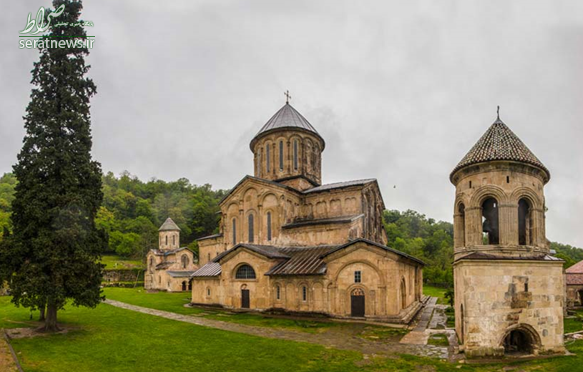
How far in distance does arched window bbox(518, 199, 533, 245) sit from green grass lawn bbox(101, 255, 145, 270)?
2137 inches

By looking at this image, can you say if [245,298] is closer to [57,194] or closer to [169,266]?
[57,194]

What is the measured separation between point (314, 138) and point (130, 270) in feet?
127

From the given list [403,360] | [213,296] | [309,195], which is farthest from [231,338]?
[309,195]

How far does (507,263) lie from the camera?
11.0 metres

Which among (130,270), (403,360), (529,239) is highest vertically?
(529,239)

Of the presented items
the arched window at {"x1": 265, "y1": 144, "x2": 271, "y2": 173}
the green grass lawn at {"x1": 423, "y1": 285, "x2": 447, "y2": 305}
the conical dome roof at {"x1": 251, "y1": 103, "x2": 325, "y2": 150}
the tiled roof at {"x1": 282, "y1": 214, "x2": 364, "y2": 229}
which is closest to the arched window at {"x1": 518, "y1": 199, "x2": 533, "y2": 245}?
the tiled roof at {"x1": 282, "y1": 214, "x2": 364, "y2": 229}

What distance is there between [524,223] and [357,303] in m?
9.37

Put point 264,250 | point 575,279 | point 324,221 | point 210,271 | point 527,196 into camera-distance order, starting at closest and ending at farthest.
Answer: point 527,196, point 264,250, point 324,221, point 210,271, point 575,279

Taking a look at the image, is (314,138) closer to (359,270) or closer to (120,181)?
(359,270)

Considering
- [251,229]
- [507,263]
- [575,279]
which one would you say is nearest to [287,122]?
[251,229]

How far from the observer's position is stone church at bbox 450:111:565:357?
10930mm

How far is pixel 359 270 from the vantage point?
19.1m

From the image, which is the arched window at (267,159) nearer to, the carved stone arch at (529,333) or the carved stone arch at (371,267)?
the carved stone arch at (371,267)

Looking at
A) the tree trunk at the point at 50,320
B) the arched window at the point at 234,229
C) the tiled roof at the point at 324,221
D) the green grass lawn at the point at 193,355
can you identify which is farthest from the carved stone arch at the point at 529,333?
the arched window at the point at 234,229
